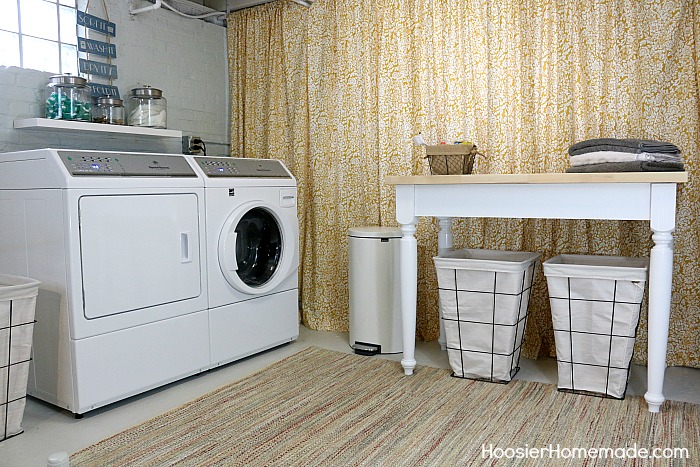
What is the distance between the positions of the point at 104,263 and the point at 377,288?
1.28 meters

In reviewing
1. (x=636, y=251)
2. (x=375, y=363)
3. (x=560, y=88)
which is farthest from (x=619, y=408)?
(x=560, y=88)

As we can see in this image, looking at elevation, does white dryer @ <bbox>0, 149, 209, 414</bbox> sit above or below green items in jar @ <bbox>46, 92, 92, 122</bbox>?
below

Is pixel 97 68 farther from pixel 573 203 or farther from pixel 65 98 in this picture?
pixel 573 203

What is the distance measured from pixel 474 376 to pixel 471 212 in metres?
0.72

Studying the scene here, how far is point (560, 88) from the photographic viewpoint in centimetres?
284

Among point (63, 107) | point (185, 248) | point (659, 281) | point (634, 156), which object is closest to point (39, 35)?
point (63, 107)

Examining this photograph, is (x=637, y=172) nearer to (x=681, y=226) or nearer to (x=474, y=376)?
(x=681, y=226)

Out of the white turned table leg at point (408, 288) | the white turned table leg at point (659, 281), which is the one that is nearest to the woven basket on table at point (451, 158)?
the white turned table leg at point (408, 288)

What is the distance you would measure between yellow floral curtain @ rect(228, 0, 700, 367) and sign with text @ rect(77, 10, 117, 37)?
34.2 inches

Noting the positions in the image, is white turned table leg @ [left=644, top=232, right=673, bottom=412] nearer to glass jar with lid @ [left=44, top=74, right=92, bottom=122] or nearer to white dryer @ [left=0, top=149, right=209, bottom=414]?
white dryer @ [left=0, top=149, right=209, bottom=414]

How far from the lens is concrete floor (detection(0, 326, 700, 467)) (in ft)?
6.67

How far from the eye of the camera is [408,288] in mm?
2619

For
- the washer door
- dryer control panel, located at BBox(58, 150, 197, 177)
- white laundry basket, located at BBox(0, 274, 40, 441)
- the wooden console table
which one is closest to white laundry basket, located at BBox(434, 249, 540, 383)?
the wooden console table

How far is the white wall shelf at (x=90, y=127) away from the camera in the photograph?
107 inches
